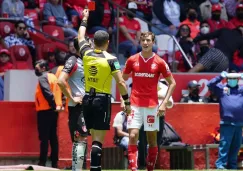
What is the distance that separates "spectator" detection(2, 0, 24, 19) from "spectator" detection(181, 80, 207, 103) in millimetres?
4304

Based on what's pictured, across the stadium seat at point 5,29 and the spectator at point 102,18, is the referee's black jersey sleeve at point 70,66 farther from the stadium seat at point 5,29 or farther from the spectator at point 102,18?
the spectator at point 102,18

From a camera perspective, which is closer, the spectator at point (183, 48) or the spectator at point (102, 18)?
the spectator at point (183, 48)

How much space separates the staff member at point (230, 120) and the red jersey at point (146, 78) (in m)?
3.97

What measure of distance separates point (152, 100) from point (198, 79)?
6781 millimetres

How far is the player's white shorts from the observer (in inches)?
599

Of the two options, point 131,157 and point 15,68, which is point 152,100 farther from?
point 15,68

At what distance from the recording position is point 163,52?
23.6 meters

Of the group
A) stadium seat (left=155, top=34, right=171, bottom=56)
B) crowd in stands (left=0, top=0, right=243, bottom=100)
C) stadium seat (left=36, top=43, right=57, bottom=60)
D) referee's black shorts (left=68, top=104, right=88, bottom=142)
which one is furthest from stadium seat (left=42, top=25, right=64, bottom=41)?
referee's black shorts (left=68, top=104, right=88, bottom=142)

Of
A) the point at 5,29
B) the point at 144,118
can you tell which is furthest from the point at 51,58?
the point at 144,118

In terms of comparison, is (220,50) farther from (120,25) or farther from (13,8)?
(13,8)

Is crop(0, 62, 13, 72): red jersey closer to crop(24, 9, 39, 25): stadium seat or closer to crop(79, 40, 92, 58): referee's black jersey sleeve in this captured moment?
crop(24, 9, 39, 25): stadium seat

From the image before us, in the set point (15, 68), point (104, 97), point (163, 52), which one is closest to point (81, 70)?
point (104, 97)

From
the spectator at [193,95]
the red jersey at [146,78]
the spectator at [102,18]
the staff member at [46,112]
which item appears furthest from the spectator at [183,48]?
the red jersey at [146,78]

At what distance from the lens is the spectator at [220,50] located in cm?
2280
